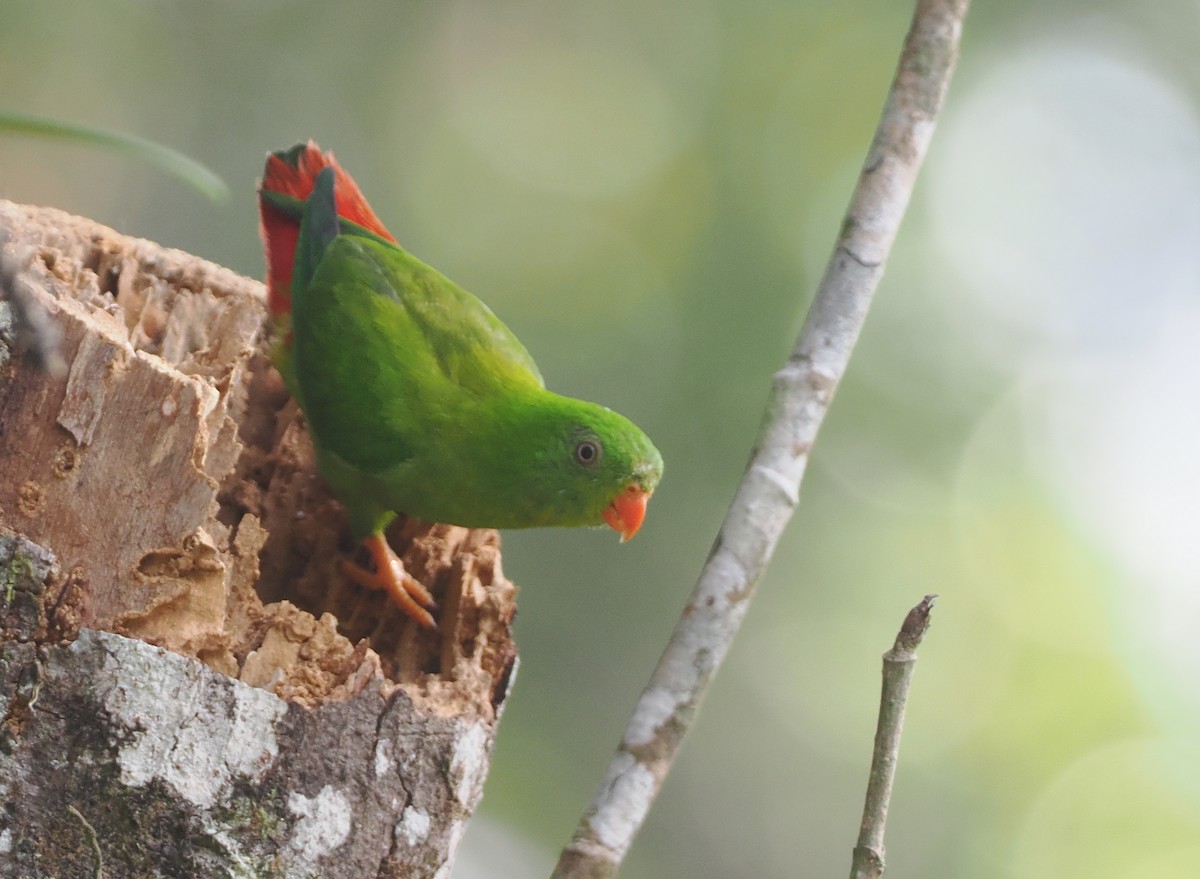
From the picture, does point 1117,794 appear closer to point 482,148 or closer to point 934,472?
point 934,472

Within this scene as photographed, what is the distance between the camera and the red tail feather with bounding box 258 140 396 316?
12.9 feet

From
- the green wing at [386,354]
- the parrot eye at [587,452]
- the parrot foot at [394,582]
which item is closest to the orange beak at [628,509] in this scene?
the parrot eye at [587,452]

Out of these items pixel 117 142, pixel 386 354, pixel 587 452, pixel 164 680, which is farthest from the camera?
pixel 386 354

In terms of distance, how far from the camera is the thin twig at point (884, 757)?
5.92 feet

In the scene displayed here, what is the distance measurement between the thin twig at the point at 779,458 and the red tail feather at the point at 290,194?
199cm

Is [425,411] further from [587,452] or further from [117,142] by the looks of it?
[117,142]

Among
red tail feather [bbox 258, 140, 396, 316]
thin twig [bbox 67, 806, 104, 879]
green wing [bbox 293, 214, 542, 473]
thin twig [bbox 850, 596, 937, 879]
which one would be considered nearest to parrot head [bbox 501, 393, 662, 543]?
green wing [bbox 293, 214, 542, 473]

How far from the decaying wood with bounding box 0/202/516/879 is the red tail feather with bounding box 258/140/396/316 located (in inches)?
53.3

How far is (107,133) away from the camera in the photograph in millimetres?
1588

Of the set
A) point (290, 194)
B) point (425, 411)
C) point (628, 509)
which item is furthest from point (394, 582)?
point (290, 194)

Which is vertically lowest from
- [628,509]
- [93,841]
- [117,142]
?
[93,841]

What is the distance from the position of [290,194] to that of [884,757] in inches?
121

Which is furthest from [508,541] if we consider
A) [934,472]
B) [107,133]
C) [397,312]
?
[107,133]

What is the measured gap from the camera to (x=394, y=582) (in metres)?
2.95
